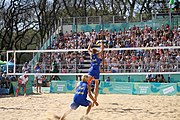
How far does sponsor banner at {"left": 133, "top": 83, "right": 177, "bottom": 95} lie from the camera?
15.0 metres

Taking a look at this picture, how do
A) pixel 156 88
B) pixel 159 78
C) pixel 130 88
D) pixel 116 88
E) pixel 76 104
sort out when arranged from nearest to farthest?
pixel 76 104 < pixel 156 88 < pixel 130 88 < pixel 116 88 < pixel 159 78

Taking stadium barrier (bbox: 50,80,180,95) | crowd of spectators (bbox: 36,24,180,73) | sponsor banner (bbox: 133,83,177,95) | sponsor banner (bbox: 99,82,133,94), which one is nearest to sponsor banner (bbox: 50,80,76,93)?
stadium barrier (bbox: 50,80,180,95)

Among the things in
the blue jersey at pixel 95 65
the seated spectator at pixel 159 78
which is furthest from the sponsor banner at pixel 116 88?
the blue jersey at pixel 95 65

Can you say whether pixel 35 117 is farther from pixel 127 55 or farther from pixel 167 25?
pixel 167 25

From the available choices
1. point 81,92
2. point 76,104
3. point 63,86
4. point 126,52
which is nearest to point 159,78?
point 126,52

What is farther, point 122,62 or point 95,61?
point 122,62

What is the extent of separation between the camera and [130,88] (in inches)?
622

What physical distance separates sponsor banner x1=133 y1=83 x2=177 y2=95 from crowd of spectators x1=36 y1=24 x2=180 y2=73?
5.03ft

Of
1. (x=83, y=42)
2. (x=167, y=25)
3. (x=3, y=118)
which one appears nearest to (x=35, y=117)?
(x=3, y=118)

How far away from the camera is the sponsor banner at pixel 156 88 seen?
15.0 m

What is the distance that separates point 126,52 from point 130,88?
14.2 feet

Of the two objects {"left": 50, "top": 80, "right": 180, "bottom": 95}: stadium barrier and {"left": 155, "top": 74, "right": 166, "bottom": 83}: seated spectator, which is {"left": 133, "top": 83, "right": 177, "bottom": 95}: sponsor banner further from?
{"left": 155, "top": 74, "right": 166, "bottom": 83}: seated spectator

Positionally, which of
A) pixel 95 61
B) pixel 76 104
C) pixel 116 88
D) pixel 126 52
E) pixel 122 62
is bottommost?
pixel 116 88

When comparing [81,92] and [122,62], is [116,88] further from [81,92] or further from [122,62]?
[81,92]
